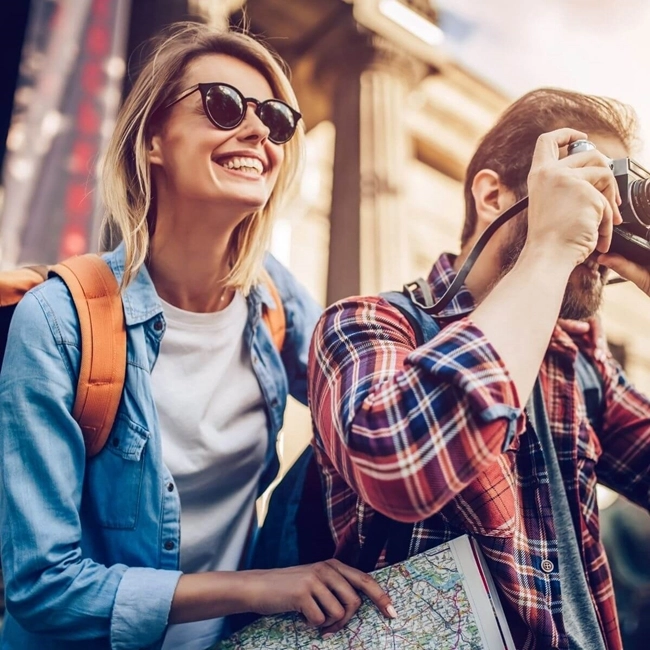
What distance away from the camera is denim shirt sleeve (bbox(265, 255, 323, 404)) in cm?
159

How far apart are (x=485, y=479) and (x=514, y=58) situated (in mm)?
2037

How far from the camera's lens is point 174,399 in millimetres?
1260

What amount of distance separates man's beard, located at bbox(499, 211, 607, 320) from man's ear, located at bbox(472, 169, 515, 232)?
10 cm

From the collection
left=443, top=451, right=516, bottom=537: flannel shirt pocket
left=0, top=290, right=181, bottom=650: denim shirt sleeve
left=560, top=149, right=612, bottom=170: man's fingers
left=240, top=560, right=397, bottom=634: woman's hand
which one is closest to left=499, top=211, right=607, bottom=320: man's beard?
left=560, top=149, right=612, bottom=170: man's fingers

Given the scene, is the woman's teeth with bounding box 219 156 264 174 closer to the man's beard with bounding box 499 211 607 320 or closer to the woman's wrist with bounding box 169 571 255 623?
the man's beard with bounding box 499 211 607 320

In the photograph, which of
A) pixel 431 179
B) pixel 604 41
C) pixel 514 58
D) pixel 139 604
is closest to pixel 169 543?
pixel 139 604

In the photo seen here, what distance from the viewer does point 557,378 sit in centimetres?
125

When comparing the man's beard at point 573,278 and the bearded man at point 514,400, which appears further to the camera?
the man's beard at point 573,278

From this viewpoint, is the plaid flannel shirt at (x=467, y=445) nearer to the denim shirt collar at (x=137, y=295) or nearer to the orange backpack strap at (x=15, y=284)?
the denim shirt collar at (x=137, y=295)

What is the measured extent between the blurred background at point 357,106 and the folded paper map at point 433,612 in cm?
99

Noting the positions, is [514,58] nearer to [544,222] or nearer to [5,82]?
[544,222]

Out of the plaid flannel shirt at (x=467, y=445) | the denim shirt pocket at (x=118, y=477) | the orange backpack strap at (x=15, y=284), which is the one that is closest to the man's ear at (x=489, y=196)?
the plaid flannel shirt at (x=467, y=445)

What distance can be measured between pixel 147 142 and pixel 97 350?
58cm

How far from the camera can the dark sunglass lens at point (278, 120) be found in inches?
53.9
